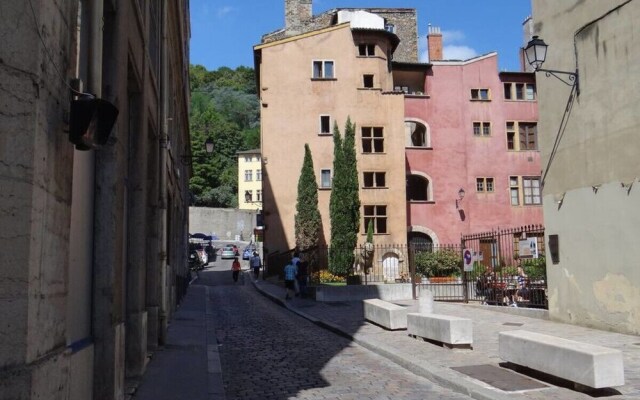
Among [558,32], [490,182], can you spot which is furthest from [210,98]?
[558,32]

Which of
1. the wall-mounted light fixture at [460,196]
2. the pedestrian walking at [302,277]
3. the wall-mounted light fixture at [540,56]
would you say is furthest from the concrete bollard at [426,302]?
the wall-mounted light fixture at [460,196]

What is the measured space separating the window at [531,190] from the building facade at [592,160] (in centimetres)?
2429

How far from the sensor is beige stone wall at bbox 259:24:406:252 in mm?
35938

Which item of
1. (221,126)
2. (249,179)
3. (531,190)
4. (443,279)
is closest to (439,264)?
(443,279)

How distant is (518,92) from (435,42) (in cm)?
730

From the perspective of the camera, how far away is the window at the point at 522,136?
128 ft

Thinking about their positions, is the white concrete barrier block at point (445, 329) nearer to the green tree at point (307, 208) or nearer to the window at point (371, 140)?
the green tree at point (307, 208)

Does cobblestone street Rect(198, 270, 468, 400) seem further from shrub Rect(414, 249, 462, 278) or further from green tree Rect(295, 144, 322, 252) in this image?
green tree Rect(295, 144, 322, 252)

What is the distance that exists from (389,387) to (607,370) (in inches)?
108

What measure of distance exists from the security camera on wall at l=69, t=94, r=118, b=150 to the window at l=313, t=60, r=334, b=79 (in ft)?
108

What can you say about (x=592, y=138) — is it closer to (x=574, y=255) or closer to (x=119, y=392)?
(x=574, y=255)

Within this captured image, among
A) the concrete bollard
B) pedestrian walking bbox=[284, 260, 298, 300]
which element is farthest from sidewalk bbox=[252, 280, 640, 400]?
pedestrian walking bbox=[284, 260, 298, 300]

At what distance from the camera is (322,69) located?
36.8 metres

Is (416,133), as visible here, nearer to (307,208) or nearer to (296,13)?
(307,208)
